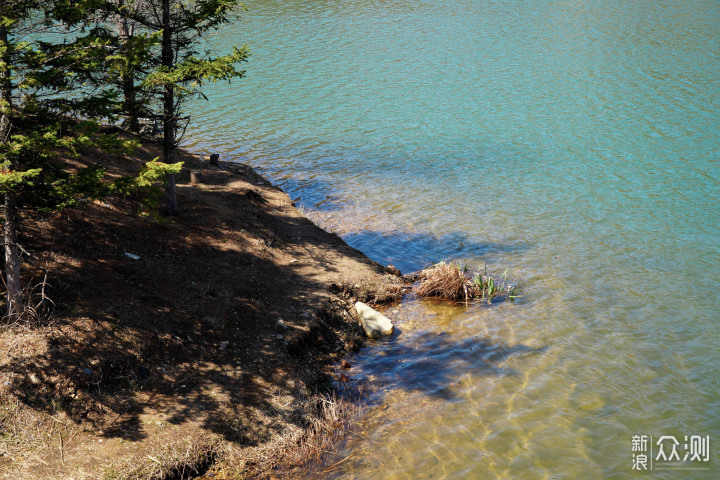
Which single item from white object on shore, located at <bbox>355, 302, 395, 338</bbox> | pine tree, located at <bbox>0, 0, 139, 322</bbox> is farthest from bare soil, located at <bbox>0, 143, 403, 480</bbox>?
pine tree, located at <bbox>0, 0, 139, 322</bbox>

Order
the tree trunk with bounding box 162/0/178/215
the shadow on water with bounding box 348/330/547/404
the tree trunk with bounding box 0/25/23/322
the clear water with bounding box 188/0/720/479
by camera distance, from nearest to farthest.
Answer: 1. the tree trunk with bounding box 0/25/23/322
2. the clear water with bounding box 188/0/720/479
3. the shadow on water with bounding box 348/330/547/404
4. the tree trunk with bounding box 162/0/178/215

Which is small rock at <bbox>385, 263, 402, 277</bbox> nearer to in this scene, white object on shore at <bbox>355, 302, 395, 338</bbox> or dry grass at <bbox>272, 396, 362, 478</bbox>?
white object on shore at <bbox>355, 302, 395, 338</bbox>

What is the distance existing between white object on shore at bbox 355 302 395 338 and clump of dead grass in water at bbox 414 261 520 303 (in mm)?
1898

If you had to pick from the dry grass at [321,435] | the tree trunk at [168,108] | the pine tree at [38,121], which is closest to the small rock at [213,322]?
the dry grass at [321,435]

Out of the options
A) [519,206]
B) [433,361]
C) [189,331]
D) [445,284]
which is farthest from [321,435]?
[519,206]

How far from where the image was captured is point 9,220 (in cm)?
991

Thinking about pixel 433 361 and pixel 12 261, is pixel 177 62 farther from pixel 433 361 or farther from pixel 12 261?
pixel 433 361

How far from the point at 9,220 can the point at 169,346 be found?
12.0ft

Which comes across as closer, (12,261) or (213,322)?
(12,261)

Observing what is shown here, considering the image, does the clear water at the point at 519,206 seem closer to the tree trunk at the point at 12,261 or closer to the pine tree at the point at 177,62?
the tree trunk at the point at 12,261

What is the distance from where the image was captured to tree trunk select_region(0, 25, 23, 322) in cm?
928

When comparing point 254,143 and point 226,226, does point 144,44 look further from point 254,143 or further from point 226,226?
point 254,143

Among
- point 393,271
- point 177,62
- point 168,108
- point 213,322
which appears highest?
point 177,62

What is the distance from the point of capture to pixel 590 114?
31516 millimetres
